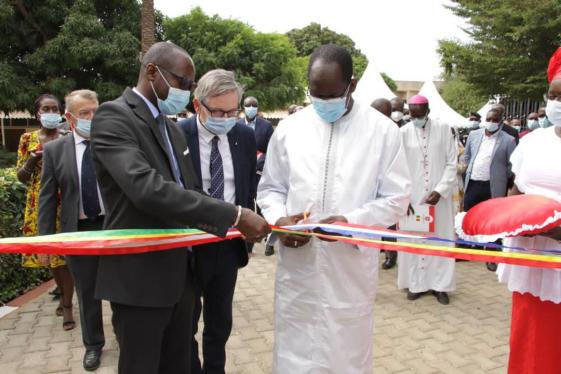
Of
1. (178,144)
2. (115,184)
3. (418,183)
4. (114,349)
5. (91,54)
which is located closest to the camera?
(115,184)

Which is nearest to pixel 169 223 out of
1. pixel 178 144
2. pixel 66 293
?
pixel 178 144

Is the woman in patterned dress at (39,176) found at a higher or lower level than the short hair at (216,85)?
lower

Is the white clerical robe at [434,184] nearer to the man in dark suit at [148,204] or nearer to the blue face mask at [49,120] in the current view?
the man in dark suit at [148,204]

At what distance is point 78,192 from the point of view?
373 cm

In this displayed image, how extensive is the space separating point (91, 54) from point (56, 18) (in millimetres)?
2060

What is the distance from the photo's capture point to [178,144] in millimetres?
2527

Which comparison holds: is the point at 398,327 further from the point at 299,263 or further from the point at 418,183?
the point at 299,263

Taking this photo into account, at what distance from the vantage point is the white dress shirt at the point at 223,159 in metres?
3.28

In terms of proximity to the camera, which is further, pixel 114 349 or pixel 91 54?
pixel 91 54

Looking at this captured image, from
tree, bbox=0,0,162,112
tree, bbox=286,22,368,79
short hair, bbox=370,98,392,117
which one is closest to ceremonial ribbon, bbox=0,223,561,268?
short hair, bbox=370,98,392,117

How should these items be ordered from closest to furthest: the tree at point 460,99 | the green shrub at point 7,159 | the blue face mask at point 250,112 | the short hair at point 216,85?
the short hair at point 216,85, the blue face mask at point 250,112, the green shrub at point 7,159, the tree at point 460,99

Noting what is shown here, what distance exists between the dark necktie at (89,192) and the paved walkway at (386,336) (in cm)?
119

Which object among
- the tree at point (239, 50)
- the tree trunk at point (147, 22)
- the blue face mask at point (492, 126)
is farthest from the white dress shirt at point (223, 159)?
the tree at point (239, 50)

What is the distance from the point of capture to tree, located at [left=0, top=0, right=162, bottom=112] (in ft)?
52.3
